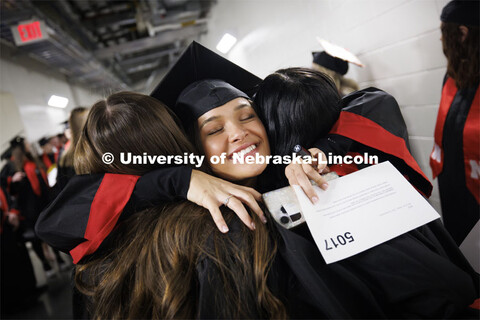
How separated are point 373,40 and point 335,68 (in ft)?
1.29

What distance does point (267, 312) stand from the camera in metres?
0.70

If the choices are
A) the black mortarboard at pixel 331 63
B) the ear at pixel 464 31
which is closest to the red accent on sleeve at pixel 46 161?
the black mortarboard at pixel 331 63

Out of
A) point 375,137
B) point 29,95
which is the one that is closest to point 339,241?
point 375,137

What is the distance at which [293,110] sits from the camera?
3.50 feet

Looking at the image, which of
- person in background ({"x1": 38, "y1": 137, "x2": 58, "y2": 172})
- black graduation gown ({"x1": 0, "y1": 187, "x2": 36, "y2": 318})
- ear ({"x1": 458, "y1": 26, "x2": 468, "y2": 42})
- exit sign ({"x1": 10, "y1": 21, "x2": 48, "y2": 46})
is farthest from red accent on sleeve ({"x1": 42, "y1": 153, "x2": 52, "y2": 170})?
ear ({"x1": 458, "y1": 26, "x2": 468, "y2": 42})

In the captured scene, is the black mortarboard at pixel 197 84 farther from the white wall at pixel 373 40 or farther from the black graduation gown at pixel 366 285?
the black graduation gown at pixel 366 285

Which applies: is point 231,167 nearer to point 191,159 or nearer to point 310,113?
point 191,159

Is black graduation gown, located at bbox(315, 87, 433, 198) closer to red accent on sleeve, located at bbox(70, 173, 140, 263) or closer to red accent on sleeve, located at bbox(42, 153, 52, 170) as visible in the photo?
red accent on sleeve, located at bbox(70, 173, 140, 263)

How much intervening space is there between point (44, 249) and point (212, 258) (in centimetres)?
434

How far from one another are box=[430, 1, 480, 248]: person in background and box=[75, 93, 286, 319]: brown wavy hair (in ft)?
2.38

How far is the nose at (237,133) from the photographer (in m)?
1.01

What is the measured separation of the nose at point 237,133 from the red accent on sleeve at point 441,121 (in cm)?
95

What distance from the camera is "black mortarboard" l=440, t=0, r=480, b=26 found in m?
0.87

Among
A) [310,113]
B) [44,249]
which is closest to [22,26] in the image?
[44,249]
